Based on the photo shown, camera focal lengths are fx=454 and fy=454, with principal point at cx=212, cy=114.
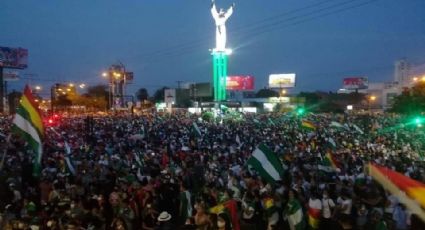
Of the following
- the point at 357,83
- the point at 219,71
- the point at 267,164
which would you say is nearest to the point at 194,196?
the point at 267,164

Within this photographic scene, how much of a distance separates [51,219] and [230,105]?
224ft

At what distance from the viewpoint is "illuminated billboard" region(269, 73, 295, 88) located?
93.6 metres

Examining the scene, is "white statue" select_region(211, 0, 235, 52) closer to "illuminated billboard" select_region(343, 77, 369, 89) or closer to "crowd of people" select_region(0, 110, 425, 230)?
"illuminated billboard" select_region(343, 77, 369, 89)

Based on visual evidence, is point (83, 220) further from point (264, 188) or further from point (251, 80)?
point (251, 80)

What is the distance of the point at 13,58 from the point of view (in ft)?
299

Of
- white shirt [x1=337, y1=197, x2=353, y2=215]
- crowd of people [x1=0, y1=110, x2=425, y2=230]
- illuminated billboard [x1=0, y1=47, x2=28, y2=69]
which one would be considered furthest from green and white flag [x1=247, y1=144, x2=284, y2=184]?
illuminated billboard [x1=0, y1=47, x2=28, y2=69]

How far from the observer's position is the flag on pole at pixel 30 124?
355 inches

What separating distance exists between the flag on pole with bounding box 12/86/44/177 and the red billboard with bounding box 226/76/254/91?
284 feet

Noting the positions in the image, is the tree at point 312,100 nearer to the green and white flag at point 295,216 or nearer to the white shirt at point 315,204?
the white shirt at point 315,204

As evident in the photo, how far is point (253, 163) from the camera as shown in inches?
361

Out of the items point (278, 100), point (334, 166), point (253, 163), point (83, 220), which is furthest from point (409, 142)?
point (278, 100)

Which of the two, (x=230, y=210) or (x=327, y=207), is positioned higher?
(x=230, y=210)

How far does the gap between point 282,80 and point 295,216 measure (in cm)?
8782

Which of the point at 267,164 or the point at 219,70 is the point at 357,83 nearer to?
the point at 219,70
